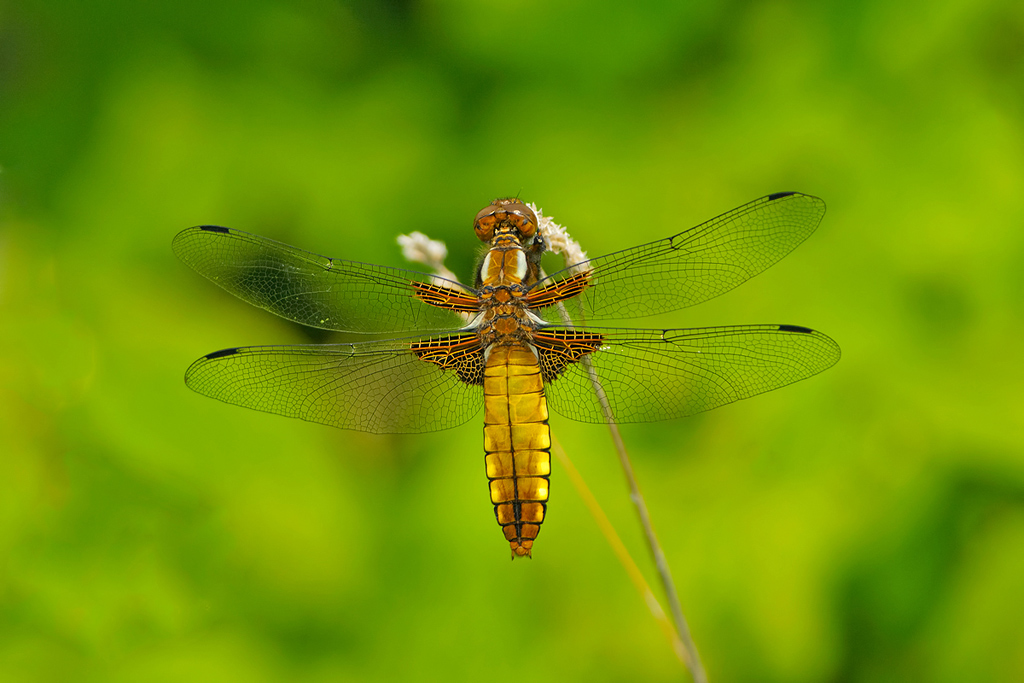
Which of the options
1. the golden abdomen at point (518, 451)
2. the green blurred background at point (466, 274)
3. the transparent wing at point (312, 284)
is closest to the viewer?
the golden abdomen at point (518, 451)

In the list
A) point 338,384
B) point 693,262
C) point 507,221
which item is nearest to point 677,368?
point 693,262

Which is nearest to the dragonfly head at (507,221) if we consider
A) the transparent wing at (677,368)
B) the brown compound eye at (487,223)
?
the brown compound eye at (487,223)

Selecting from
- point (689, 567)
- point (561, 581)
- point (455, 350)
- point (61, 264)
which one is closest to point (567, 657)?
point (561, 581)

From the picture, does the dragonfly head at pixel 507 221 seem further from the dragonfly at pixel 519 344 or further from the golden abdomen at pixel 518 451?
the golden abdomen at pixel 518 451

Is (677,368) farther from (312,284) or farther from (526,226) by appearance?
(312,284)

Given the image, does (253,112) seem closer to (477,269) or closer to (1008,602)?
(477,269)

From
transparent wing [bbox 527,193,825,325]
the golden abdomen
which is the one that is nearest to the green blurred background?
transparent wing [bbox 527,193,825,325]
